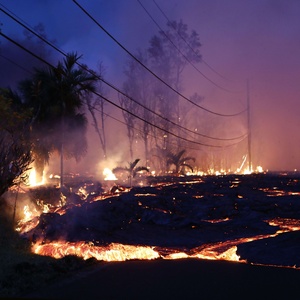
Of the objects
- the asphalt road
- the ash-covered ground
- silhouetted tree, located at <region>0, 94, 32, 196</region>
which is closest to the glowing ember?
the ash-covered ground

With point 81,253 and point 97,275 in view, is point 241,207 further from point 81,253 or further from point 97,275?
point 97,275

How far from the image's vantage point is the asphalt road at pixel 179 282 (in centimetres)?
718

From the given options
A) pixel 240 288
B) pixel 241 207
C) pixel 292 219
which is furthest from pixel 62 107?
pixel 240 288

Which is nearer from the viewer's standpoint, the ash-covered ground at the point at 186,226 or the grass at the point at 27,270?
the grass at the point at 27,270

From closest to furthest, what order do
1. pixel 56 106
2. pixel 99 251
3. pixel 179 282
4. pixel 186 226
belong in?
pixel 179 282, pixel 99 251, pixel 186 226, pixel 56 106

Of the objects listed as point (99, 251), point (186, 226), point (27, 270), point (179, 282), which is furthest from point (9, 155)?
point (179, 282)

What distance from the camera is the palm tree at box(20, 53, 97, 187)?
76.6 ft

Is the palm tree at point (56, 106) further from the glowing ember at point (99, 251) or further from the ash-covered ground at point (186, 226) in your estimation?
the glowing ember at point (99, 251)

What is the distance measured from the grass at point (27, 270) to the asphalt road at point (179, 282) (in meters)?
0.27

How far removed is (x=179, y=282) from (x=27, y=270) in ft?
9.56

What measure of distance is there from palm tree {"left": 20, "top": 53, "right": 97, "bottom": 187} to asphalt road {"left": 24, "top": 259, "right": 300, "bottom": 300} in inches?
559

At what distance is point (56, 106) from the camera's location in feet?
81.6

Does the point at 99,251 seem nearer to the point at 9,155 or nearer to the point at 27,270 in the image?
the point at 27,270

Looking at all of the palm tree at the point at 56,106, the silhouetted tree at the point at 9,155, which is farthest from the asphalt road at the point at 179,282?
the palm tree at the point at 56,106
